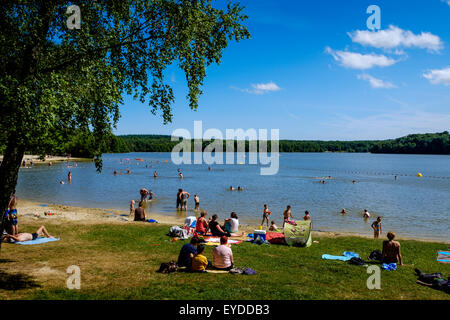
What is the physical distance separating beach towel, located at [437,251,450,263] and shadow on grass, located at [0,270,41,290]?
13.9 meters

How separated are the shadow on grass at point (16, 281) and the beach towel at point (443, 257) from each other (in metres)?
13.9

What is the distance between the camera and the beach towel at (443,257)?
12.5m

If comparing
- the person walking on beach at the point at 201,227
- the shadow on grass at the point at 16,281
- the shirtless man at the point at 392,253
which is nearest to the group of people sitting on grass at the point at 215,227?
the person walking on beach at the point at 201,227

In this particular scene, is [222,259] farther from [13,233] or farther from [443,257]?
[443,257]

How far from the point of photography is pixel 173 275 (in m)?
9.42

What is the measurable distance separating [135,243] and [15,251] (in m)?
4.16

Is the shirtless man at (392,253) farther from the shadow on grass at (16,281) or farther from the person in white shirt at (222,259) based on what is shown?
the shadow on grass at (16,281)

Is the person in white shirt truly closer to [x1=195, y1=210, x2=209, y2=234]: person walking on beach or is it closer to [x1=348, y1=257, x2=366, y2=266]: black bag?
[x1=348, y1=257, x2=366, y2=266]: black bag

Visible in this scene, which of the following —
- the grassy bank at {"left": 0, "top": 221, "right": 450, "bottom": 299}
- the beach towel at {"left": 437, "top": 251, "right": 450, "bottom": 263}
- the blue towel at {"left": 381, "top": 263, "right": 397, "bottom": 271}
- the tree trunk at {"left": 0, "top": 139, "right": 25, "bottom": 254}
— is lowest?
the beach towel at {"left": 437, "top": 251, "right": 450, "bottom": 263}

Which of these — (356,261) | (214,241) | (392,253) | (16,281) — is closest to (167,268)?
(16,281)

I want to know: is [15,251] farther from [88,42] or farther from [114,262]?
[88,42]

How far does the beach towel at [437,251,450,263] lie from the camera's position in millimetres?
12461

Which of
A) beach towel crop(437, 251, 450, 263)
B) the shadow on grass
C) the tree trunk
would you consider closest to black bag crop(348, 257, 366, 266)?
beach towel crop(437, 251, 450, 263)
